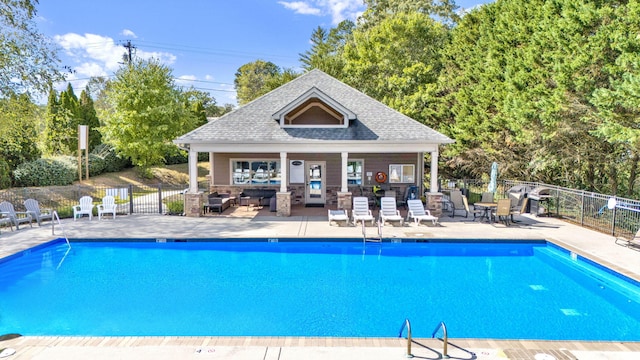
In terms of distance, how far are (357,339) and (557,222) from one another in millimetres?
12799

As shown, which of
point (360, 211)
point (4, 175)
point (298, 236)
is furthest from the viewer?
point (4, 175)

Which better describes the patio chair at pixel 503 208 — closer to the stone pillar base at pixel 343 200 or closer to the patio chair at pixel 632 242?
the patio chair at pixel 632 242

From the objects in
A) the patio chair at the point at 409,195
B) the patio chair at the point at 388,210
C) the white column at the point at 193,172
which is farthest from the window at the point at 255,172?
the patio chair at the point at 388,210

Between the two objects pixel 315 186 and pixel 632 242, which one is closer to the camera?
pixel 632 242

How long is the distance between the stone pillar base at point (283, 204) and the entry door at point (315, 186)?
3545mm

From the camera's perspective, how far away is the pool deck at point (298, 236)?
5.20m

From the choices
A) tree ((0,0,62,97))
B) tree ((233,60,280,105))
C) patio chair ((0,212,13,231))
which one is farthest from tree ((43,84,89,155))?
tree ((233,60,280,105))

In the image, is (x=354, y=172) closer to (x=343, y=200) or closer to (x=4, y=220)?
(x=343, y=200)

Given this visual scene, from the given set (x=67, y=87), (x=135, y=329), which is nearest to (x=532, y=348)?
(x=135, y=329)

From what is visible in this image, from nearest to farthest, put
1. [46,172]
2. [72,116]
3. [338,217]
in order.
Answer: [338,217] → [46,172] → [72,116]

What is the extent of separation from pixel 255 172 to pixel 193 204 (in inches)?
176

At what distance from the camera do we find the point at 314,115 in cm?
1712

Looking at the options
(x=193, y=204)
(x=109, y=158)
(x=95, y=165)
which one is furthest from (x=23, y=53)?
(x=109, y=158)

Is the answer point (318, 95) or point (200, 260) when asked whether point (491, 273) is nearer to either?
point (200, 260)
